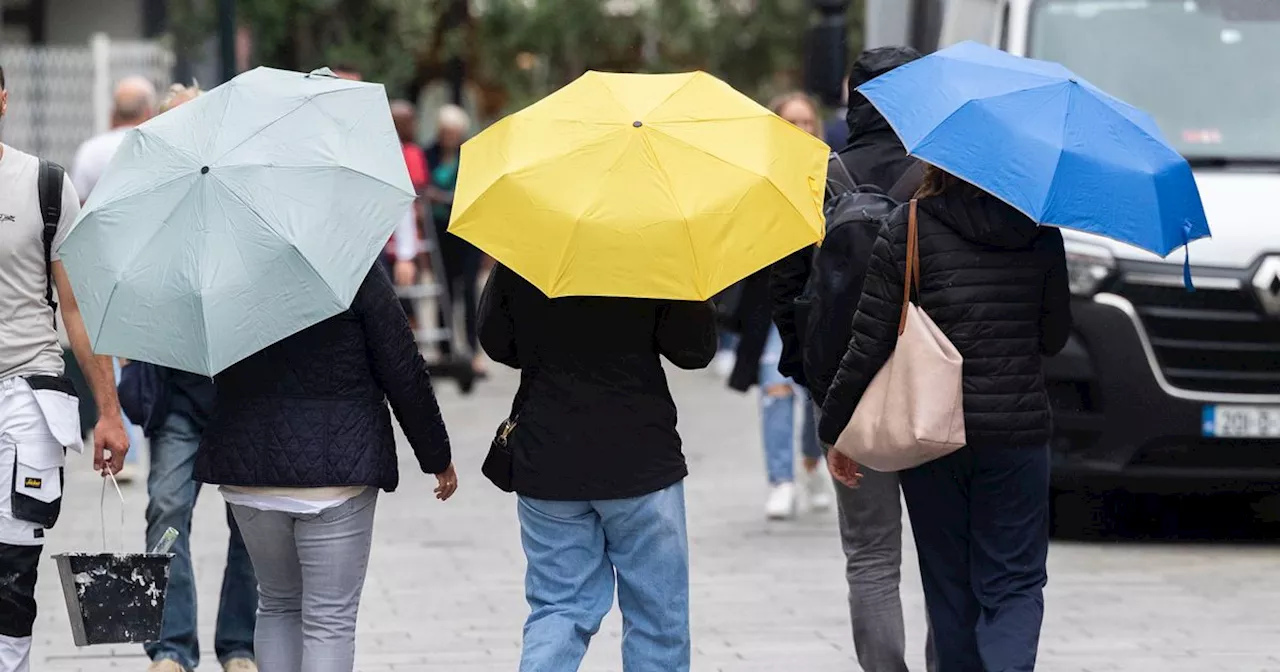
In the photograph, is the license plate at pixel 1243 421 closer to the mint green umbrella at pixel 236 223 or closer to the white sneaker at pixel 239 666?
the white sneaker at pixel 239 666

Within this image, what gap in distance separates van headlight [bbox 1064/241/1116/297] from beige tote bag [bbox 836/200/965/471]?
3633 mm

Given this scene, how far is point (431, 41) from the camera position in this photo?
24500 millimetres

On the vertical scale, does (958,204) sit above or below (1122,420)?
above

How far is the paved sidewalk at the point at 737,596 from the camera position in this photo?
7.14 m

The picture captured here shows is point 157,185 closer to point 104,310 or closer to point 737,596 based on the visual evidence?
point 104,310

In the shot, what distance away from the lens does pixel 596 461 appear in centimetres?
522

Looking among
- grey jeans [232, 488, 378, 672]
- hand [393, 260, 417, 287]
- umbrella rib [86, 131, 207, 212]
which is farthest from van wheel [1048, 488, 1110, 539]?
hand [393, 260, 417, 287]

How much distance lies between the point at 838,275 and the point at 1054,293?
59 centimetres

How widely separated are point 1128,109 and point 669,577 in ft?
5.47

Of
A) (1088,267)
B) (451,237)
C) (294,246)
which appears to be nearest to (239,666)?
(294,246)

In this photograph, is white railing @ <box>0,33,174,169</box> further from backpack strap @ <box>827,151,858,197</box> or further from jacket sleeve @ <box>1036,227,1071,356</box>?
jacket sleeve @ <box>1036,227,1071,356</box>

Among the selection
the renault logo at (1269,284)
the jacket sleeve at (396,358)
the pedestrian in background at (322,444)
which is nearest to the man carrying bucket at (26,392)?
the pedestrian in background at (322,444)

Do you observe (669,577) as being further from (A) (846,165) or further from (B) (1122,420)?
(B) (1122,420)

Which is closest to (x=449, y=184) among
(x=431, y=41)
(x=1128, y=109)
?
(x=431, y=41)
